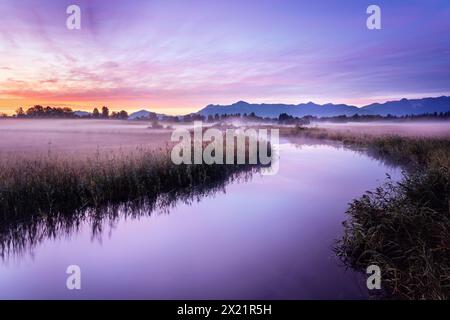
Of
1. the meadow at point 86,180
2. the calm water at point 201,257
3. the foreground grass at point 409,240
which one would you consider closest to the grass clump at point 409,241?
the foreground grass at point 409,240

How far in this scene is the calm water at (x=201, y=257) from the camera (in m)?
5.26

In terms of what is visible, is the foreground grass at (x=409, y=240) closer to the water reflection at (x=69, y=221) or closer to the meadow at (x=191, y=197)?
the meadow at (x=191, y=197)

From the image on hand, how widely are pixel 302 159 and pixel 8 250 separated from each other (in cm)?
1869

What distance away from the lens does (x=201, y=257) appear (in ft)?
21.8

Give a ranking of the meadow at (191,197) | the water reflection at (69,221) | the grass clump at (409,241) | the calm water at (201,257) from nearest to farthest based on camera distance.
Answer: the grass clump at (409,241) → the meadow at (191,197) → the calm water at (201,257) → the water reflection at (69,221)

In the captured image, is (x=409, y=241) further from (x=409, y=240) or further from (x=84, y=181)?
(x=84, y=181)

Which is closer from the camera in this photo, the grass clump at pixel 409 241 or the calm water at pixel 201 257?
the grass clump at pixel 409 241

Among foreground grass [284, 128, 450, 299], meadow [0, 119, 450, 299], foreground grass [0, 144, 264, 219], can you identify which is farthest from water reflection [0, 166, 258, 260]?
foreground grass [284, 128, 450, 299]

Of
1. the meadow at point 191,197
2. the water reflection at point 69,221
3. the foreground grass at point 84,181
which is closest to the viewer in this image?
the meadow at point 191,197

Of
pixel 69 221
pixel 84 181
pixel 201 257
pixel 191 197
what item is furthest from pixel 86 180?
pixel 201 257

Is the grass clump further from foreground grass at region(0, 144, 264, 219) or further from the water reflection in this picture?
foreground grass at region(0, 144, 264, 219)

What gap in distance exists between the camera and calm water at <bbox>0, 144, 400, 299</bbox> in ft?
17.3

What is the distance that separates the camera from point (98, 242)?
7.10 metres

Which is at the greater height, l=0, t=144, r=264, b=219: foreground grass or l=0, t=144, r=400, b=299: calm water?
l=0, t=144, r=264, b=219: foreground grass
